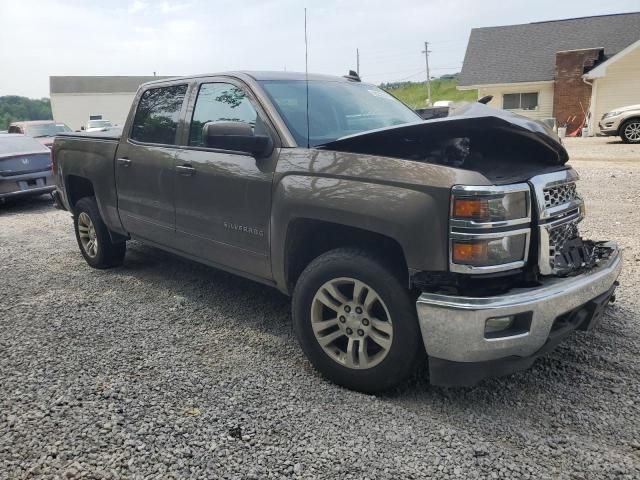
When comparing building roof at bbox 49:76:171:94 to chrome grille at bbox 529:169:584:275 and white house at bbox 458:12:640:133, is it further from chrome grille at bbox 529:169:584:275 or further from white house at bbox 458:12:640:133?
chrome grille at bbox 529:169:584:275

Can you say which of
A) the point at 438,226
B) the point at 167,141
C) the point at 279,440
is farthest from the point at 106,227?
the point at 438,226

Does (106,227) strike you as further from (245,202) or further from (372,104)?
(372,104)

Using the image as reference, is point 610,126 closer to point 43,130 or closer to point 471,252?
point 471,252

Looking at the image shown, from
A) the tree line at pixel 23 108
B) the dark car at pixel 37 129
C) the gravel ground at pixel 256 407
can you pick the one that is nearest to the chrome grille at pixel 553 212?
the gravel ground at pixel 256 407

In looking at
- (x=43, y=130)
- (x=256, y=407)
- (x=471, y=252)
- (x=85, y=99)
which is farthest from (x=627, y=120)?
(x=85, y=99)

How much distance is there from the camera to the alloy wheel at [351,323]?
2.92 metres

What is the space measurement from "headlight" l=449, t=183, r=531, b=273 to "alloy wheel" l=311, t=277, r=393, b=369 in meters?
0.54

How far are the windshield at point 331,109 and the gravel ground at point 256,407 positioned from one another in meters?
1.51

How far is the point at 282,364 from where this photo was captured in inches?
137

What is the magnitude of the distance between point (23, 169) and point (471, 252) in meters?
10.0

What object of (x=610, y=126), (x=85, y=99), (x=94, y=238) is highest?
(x=85, y=99)

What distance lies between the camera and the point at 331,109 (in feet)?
12.8

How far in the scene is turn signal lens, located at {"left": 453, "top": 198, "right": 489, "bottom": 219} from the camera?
255cm

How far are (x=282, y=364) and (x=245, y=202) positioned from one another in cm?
111
